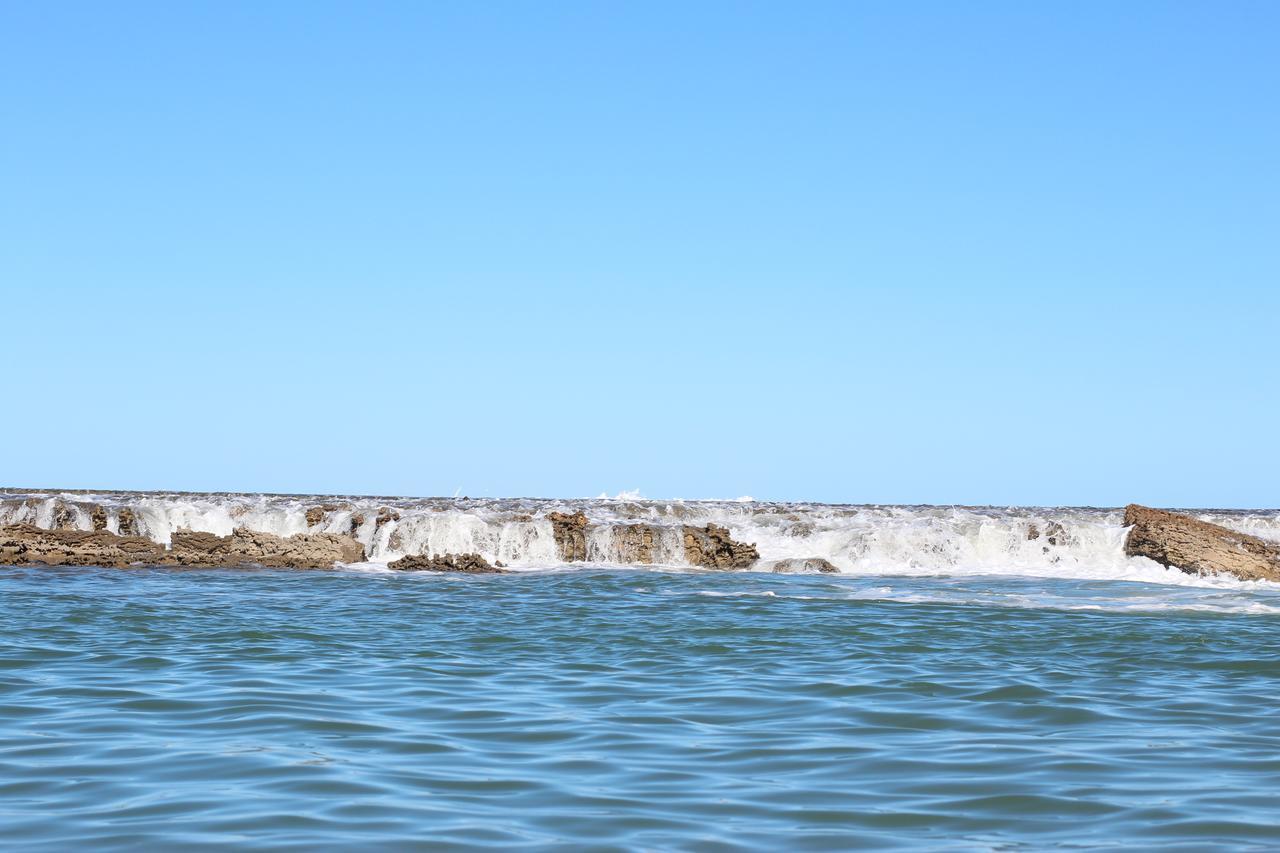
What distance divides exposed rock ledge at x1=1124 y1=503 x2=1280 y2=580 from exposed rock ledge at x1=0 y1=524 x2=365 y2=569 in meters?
17.2

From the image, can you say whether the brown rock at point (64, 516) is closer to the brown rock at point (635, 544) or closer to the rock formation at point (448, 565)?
the rock formation at point (448, 565)

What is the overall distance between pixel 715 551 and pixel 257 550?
9508 millimetres

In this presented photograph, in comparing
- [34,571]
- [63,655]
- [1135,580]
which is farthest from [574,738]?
[1135,580]

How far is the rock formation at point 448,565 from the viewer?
85.3 feet

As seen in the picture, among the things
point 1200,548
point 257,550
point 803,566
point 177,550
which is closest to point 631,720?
point 257,550

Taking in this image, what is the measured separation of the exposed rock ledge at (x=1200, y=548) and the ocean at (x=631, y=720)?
6.97 metres

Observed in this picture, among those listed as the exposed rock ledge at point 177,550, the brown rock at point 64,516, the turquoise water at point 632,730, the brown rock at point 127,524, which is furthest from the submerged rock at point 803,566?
the brown rock at point 64,516

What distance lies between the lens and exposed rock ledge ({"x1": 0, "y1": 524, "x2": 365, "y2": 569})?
25375 millimetres

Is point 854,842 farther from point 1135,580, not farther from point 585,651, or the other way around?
point 1135,580

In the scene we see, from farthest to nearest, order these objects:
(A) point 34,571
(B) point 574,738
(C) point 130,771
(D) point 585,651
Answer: (A) point 34,571
(D) point 585,651
(B) point 574,738
(C) point 130,771

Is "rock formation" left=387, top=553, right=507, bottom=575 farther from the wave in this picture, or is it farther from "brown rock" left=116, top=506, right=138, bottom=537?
"brown rock" left=116, top=506, right=138, bottom=537

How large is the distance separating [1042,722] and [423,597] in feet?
40.8

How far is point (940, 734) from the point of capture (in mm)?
8547

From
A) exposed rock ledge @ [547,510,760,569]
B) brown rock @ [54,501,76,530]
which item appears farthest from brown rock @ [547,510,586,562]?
brown rock @ [54,501,76,530]
